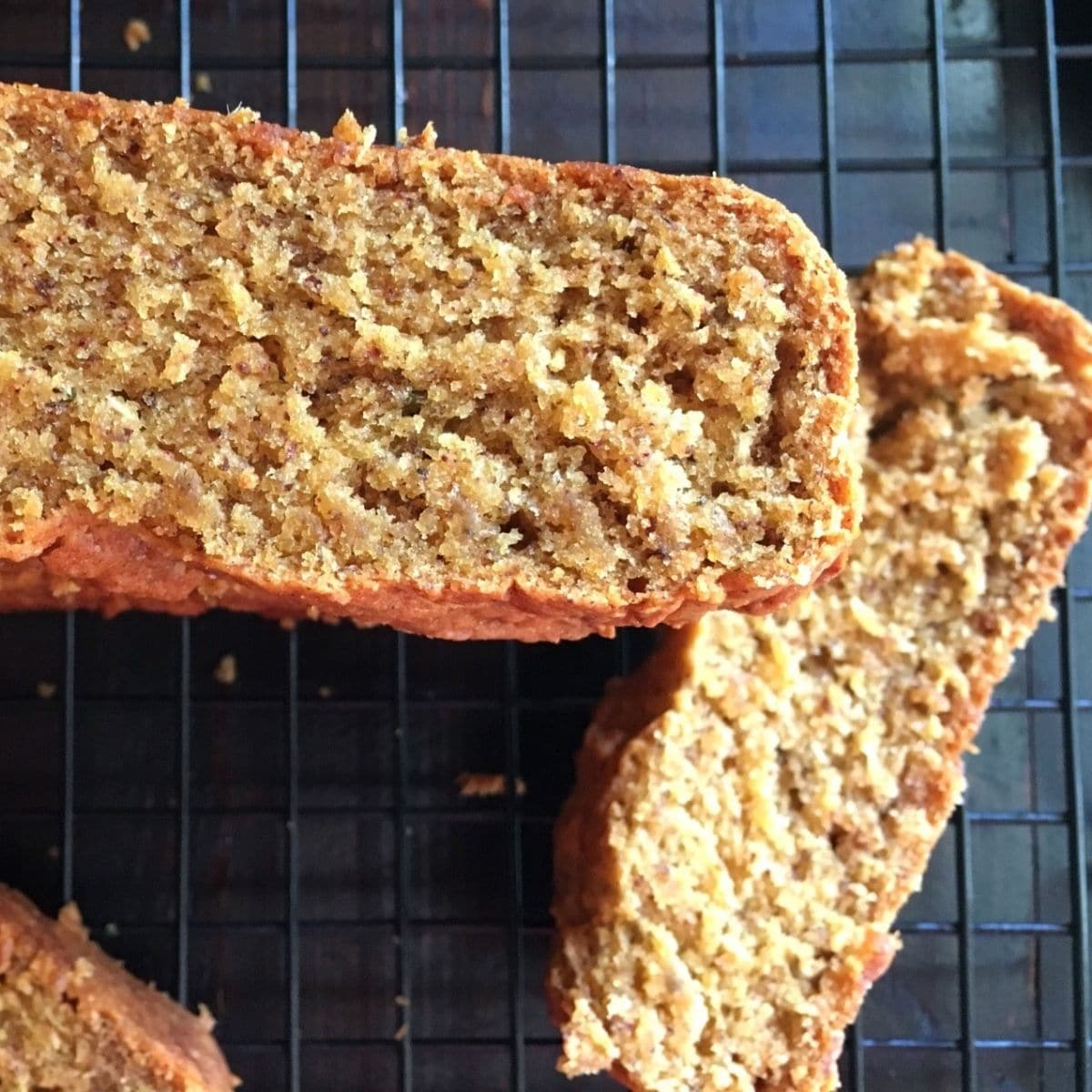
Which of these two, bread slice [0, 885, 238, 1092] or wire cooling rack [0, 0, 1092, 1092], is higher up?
wire cooling rack [0, 0, 1092, 1092]

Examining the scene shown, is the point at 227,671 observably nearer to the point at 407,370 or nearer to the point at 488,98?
the point at 407,370

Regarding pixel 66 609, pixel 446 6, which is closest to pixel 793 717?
pixel 66 609

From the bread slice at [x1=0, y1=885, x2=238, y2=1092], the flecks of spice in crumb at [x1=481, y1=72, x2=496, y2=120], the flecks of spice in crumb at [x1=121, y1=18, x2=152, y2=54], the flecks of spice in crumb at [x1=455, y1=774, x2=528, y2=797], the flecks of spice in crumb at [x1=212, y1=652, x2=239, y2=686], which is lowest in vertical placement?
the bread slice at [x1=0, y1=885, x2=238, y2=1092]

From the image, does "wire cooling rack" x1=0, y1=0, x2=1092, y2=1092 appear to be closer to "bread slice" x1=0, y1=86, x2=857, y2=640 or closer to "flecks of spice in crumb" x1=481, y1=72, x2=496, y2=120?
"flecks of spice in crumb" x1=481, y1=72, x2=496, y2=120

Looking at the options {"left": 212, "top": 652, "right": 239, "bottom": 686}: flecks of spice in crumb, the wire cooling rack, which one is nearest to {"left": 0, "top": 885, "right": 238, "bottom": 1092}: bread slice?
the wire cooling rack

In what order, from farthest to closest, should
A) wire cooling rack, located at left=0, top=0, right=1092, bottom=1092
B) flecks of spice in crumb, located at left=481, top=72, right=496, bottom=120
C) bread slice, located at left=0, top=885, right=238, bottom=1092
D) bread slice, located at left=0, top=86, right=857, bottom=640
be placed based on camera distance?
flecks of spice in crumb, located at left=481, top=72, right=496, bottom=120 < wire cooling rack, located at left=0, top=0, right=1092, bottom=1092 < bread slice, located at left=0, top=885, right=238, bottom=1092 < bread slice, located at left=0, top=86, right=857, bottom=640

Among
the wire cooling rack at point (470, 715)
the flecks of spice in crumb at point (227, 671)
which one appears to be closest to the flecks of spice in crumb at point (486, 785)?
the wire cooling rack at point (470, 715)
